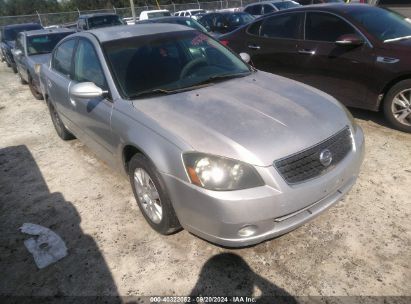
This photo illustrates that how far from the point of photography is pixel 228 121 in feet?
8.82

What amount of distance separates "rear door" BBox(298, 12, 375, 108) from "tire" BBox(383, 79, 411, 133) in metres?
0.31

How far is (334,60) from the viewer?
508 cm

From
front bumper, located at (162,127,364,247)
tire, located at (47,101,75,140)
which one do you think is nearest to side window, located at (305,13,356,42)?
front bumper, located at (162,127,364,247)

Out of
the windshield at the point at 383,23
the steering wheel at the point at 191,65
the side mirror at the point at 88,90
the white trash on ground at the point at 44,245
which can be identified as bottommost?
the white trash on ground at the point at 44,245

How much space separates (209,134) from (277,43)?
3858mm

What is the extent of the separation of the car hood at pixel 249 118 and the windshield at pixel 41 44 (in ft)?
21.1

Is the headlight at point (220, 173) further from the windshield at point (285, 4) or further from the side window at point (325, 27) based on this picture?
the windshield at point (285, 4)

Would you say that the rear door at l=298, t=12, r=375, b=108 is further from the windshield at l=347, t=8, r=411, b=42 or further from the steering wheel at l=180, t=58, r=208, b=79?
the steering wheel at l=180, t=58, r=208, b=79

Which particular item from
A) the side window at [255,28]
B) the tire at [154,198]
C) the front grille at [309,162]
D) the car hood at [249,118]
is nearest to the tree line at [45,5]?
the side window at [255,28]

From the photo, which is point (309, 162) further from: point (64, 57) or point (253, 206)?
point (64, 57)

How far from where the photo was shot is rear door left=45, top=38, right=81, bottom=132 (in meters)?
4.32

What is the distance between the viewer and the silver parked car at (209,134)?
2375 millimetres

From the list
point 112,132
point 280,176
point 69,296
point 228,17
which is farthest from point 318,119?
point 228,17

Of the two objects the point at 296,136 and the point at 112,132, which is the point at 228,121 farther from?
the point at 112,132
